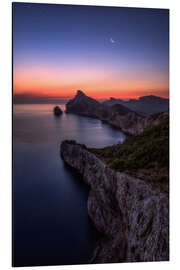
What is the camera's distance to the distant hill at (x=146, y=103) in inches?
171

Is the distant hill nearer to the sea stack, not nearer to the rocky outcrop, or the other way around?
the rocky outcrop

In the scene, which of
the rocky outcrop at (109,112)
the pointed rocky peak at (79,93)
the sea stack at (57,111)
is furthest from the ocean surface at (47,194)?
the pointed rocky peak at (79,93)

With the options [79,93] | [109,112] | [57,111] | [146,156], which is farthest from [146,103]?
[57,111]

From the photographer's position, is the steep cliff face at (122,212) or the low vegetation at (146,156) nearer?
the steep cliff face at (122,212)

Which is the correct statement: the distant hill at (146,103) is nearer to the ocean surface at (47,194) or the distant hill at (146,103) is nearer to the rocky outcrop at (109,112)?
the rocky outcrop at (109,112)

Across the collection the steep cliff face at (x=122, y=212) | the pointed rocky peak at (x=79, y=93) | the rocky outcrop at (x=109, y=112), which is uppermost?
the pointed rocky peak at (x=79, y=93)

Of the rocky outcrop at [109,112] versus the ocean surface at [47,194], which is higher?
the rocky outcrop at [109,112]

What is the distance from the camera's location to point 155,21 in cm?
407

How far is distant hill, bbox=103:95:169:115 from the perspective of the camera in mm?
4350

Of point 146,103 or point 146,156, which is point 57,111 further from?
point 146,156

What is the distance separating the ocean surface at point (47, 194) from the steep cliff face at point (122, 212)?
20 cm

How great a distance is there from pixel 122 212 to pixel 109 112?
2184 millimetres

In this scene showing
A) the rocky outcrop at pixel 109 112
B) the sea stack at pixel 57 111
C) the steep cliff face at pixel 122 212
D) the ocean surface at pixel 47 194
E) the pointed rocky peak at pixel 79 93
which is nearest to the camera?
the steep cliff face at pixel 122 212
